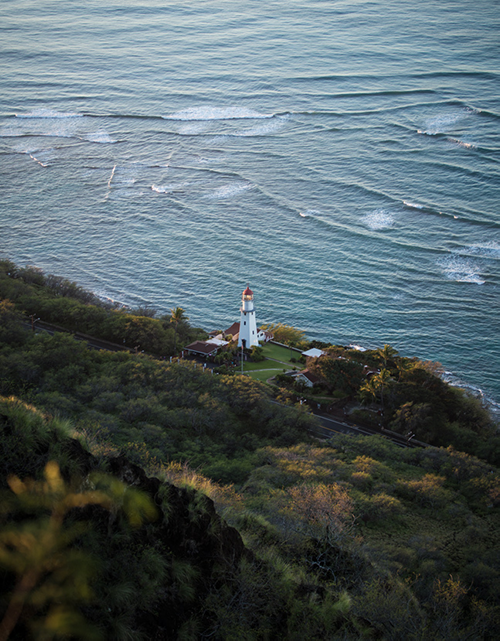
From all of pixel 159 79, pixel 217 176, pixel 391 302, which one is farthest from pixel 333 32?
pixel 391 302

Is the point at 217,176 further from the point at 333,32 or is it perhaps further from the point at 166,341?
the point at 333,32

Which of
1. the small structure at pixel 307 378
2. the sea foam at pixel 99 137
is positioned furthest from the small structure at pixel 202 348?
the sea foam at pixel 99 137

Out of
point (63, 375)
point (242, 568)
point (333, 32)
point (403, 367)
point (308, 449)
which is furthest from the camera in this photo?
point (333, 32)

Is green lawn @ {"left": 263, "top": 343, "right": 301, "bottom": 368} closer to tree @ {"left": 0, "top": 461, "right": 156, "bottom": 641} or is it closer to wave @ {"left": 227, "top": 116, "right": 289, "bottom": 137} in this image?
Result: tree @ {"left": 0, "top": 461, "right": 156, "bottom": 641}

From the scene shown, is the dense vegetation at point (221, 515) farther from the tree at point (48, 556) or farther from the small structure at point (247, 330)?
the small structure at point (247, 330)

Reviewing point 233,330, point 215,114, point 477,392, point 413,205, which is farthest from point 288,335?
point 215,114

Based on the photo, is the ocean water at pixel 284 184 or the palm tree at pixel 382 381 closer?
the palm tree at pixel 382 381
